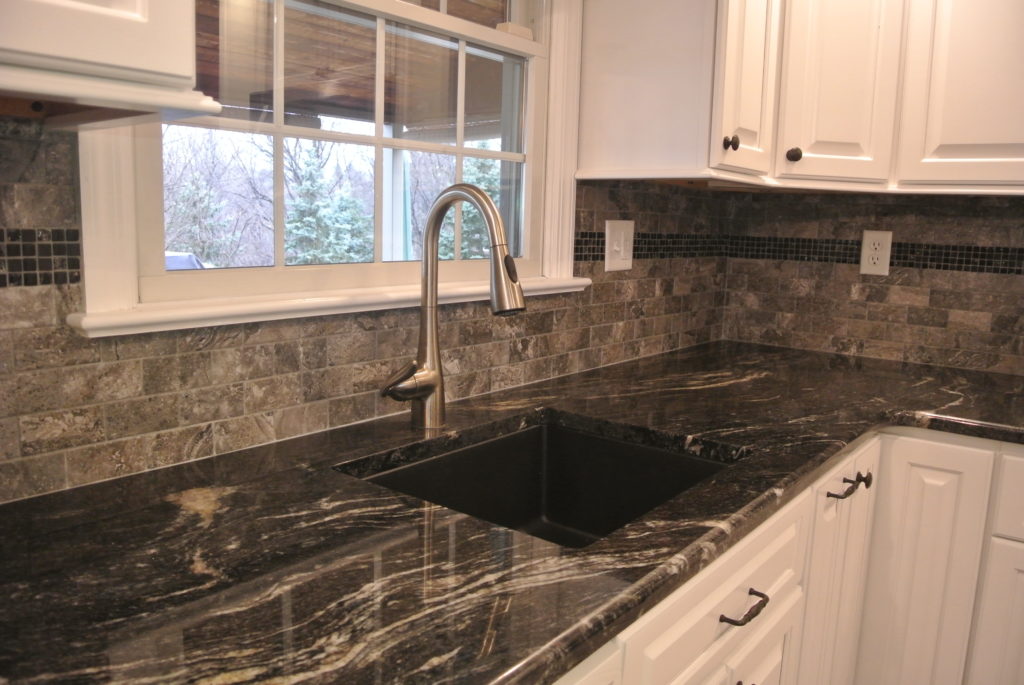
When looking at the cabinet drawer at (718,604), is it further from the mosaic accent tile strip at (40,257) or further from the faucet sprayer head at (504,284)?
the mosaic accent tile strip at (40,257)

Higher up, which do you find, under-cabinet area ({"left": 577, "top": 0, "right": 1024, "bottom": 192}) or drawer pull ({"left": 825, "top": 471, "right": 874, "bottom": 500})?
under-cabinet area ({"left": 577, "top": 0, "right": 1024, "bottom": 192})

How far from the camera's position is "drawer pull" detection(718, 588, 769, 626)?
1135mm

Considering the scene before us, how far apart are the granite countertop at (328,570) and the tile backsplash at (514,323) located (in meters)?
0.07

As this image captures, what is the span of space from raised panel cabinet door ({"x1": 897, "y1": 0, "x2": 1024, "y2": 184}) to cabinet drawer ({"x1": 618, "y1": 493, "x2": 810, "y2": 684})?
1109 mm

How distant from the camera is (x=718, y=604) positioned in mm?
1105

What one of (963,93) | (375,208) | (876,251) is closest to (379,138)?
(375,208)

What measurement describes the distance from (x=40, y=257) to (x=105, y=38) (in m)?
0.44

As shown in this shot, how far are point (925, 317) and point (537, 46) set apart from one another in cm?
137

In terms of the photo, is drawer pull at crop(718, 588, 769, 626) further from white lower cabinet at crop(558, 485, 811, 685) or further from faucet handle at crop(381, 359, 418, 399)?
faucet handle at crop(381, 359, 418, 399)

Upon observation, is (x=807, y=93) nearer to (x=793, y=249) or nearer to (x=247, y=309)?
(x=793, y=249)

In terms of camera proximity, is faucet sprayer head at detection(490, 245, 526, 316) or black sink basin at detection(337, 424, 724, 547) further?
black sink basin at detection(337, 424, 724, 547)

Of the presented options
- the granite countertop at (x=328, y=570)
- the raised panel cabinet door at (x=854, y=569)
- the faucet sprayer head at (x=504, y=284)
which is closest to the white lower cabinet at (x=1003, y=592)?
the raised panel cabinet door at (x=854, y=569)

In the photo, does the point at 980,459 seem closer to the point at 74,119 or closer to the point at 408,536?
the point at 408,536

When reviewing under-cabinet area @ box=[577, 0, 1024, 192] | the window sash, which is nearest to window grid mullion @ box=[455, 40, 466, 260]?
the window sash
